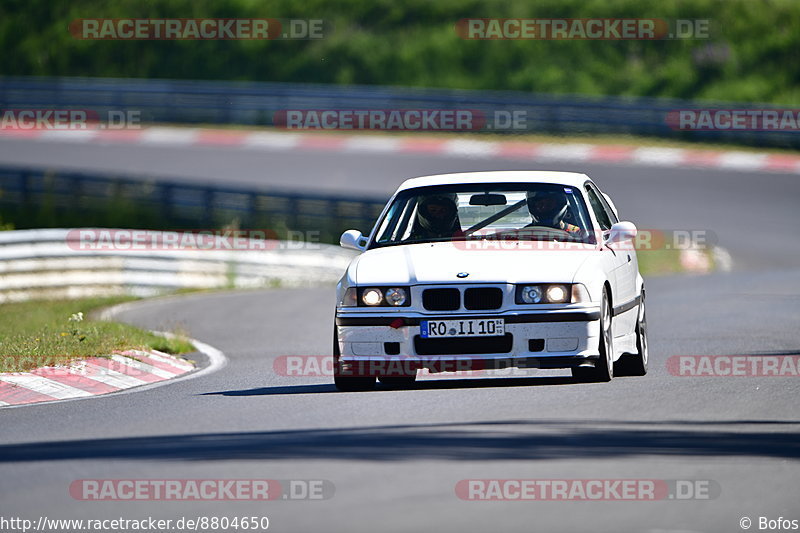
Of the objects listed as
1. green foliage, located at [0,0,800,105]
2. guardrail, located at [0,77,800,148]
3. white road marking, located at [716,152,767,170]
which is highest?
green foliage, located at [0,0,800,105]

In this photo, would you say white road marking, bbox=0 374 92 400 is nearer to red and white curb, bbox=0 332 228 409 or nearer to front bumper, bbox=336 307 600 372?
red and white curb, bbox=0 332 228 409

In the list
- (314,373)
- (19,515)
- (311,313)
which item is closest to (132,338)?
(314,373)

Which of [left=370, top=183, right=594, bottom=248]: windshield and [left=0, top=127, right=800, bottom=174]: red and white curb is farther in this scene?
[left=0, top=127, right=800, bottom=174]: red and white curb

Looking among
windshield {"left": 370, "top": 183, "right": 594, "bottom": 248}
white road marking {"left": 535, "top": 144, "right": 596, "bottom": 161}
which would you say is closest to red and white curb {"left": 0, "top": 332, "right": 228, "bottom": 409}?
windshield {"left": 370, "top": 183, "right": 594, "bottom": 248}

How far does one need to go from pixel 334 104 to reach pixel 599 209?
2562cm

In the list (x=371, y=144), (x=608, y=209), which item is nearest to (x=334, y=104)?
(x=371, y=144)

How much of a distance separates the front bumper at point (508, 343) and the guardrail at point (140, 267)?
1096 cm

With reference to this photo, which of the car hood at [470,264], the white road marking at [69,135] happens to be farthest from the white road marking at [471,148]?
the car hood at [470,264]

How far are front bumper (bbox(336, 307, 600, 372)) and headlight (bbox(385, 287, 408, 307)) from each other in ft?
0.30

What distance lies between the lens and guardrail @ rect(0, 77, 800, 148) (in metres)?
34.4

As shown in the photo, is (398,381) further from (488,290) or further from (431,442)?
(431,442)

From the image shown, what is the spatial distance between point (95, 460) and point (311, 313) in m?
10.5

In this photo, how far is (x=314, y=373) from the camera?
40.7 ft

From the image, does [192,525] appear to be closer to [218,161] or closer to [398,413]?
[398,413]
